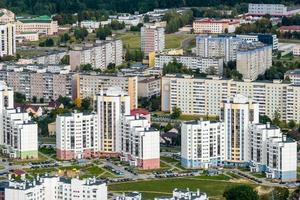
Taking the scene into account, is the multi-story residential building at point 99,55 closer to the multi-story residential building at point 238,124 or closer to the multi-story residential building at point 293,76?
the multi-story residential building at point 293,76

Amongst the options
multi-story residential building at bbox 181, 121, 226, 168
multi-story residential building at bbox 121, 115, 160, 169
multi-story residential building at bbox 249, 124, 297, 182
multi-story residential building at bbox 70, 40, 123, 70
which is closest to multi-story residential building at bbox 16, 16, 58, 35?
multi-story residential building at bbox 70, 40, 123, 70

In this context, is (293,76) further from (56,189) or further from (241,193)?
(56,189)

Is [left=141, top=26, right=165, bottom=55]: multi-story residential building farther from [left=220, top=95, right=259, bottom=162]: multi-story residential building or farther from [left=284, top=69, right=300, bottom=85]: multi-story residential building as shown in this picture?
[left=220, top=95, right=259, bottom=162]: multi-story residential building

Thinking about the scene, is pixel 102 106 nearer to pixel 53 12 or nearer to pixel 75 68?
pixel 75 68

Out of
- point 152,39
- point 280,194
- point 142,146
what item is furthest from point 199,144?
point 152,39

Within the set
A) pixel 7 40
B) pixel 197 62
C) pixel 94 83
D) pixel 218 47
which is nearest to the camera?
pixel 94 83

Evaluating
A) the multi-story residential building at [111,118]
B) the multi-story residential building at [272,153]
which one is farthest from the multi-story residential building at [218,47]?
the multi-story residential building at [272,153]
